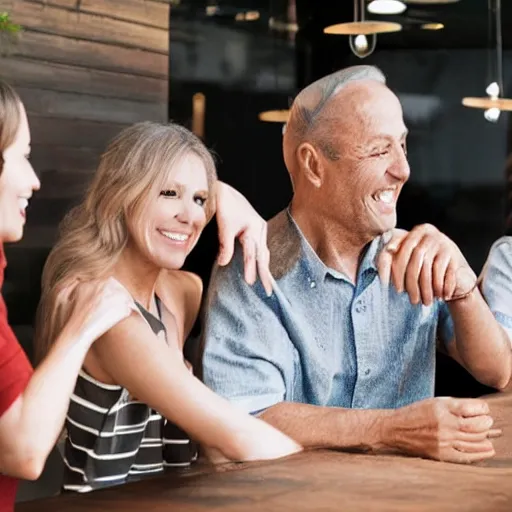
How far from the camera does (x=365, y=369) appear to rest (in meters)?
3.03

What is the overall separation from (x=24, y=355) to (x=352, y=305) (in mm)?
1080

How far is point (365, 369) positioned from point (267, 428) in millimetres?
416

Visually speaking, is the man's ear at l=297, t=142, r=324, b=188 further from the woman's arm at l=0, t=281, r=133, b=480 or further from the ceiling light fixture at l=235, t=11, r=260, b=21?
the woman's arm at l=0, t=281, r=133, b=480

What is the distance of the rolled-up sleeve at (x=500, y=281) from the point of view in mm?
3432

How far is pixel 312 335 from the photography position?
2973 millimetres

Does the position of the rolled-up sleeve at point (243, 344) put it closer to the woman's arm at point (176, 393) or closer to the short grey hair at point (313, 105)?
the woman's arm at point (176, 393)

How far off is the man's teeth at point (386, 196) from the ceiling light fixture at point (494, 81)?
28.4 inches

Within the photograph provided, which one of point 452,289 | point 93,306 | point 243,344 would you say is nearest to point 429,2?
point 452,289

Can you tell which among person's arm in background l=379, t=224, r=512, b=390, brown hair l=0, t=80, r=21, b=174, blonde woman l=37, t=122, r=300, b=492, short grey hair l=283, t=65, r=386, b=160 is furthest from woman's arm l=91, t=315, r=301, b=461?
short grey hair l=283, t=65, r=386, b=160

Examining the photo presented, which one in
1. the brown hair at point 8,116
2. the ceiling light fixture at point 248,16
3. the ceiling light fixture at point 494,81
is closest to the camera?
the brown hair at point 8,116

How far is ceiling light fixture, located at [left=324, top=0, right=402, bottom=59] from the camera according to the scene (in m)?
3.22

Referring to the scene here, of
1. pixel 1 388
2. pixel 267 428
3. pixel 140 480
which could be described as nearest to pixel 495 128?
pixel 267 428

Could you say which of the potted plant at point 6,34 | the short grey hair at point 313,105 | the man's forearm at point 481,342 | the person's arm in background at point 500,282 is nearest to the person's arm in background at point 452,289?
the man's forearm at point 481,342

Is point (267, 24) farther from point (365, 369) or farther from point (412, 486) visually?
point (412, 486)
